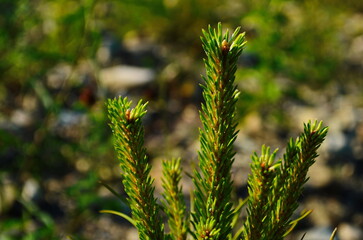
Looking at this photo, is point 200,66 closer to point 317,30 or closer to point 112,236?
point 317,30

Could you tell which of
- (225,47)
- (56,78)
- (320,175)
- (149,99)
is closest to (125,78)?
(56,78)

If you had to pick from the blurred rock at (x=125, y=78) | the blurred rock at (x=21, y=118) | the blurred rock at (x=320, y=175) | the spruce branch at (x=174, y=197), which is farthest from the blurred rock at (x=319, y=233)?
the blurred rock at (x=21, y=118)

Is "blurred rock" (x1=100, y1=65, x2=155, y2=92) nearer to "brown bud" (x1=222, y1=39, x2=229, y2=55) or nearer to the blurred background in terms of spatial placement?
the blurred background

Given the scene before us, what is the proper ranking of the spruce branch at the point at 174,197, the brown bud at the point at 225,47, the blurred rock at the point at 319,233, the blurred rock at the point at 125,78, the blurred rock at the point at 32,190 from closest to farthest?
the brown bud at the point at 225,47
the spruce branch at the point at 174,197
the blurred rock at the point at 319,233
the blurred rock at the point at 32,190
the blurred rock at the point at 125,78

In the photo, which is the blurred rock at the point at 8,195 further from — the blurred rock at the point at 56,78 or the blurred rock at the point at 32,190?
the blurred rock at the point at 56,78

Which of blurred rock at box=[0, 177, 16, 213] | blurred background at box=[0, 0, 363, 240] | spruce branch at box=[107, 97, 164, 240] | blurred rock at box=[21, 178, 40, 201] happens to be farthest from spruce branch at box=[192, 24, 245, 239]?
blurred rock at box=[21, 178, 40, 201]

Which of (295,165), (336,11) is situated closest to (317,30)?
(336,11)

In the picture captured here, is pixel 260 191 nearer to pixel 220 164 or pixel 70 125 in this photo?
pixel 220 164
